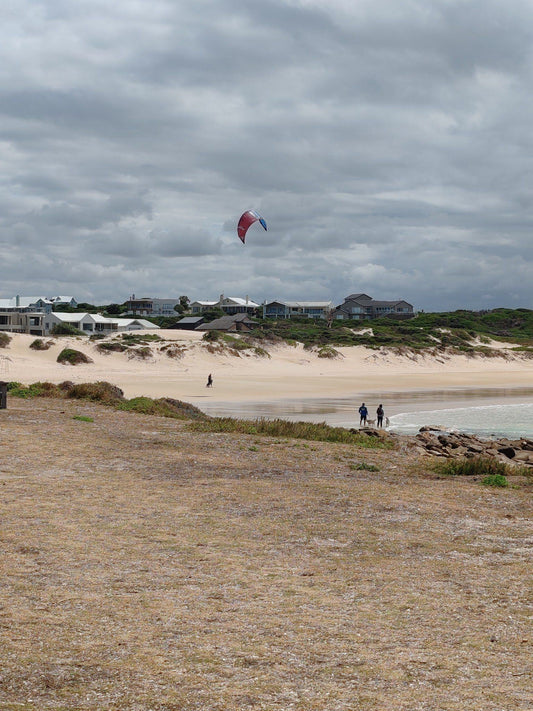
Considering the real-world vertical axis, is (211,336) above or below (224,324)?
below

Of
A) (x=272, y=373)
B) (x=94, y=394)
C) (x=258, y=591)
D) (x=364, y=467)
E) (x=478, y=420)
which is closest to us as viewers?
(x=258, y=591)

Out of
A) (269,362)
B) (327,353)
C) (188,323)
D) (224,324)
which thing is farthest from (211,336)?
(188,323)

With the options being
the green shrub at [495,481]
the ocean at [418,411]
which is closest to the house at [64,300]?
the ocean at [418,411]

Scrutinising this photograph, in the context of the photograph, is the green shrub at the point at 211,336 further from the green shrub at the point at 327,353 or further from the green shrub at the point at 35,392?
the green shrub at the point at 35,392

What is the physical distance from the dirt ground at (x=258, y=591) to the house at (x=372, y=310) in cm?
14716

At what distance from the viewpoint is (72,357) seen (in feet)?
210

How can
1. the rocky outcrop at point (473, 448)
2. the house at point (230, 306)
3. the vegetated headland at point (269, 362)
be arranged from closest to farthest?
the rocky outcrop at point (473, 448) → the vegetated headland at point (269, 362) → the house at point (230, 306)

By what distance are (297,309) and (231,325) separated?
5988cm

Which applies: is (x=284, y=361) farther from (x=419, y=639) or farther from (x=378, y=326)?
(x=419, y=639)

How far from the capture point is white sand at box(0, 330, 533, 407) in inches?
2042

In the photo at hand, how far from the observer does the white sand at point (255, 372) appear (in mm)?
51875

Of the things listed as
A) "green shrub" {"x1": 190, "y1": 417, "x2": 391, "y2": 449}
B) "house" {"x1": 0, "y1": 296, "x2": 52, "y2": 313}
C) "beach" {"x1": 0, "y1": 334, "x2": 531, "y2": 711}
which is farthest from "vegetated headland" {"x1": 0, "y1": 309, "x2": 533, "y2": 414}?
"house" {"x1": 0, "y1": 296, "x2": 52, "y2": 313}

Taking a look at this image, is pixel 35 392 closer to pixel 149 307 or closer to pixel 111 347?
pixel 111 347

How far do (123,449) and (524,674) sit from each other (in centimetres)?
1286
